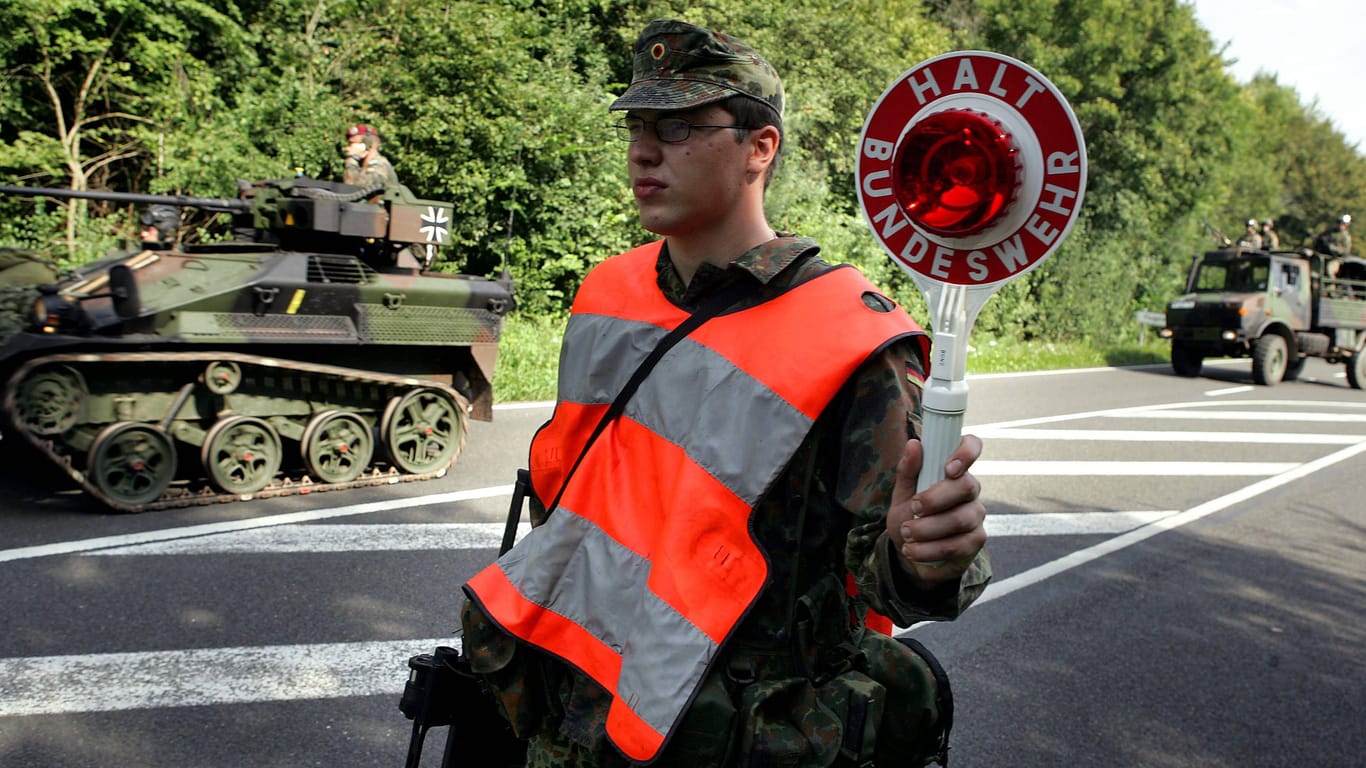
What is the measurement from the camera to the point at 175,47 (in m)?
14.6

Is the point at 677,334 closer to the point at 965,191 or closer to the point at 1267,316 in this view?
the point at 965,191

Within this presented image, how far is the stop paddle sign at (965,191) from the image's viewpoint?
1.53 m

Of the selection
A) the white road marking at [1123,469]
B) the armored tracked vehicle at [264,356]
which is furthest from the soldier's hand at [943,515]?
the white road marking at [1123,469]

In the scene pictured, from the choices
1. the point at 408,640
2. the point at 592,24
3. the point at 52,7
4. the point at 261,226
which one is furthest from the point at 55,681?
the point at 592,24

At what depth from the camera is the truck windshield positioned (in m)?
18.9

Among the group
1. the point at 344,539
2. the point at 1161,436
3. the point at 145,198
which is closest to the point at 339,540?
the point at 344,539

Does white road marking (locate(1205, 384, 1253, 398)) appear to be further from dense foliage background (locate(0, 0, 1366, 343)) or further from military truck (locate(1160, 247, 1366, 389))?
dense foliage background (locate(0, 0, 1366, 343))

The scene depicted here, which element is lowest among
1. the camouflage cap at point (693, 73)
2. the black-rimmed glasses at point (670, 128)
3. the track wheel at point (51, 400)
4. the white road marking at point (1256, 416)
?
the white road marking at point (1256, 416)

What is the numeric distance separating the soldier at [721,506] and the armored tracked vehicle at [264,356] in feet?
19.4

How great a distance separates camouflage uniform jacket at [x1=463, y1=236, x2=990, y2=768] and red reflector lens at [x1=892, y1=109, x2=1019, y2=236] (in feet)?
0.79

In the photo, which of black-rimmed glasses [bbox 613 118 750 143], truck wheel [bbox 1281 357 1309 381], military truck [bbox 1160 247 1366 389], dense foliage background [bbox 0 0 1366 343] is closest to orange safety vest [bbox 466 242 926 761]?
black-rimmed glasses [bbox 613 118 750 143]

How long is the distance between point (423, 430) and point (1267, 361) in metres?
14.4

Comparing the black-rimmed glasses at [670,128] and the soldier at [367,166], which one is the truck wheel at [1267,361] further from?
the black-rimmed glasses at [670,128]

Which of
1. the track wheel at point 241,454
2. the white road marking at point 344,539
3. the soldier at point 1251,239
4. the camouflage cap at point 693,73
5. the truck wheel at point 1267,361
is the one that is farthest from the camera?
the soldier at point 1251,239
